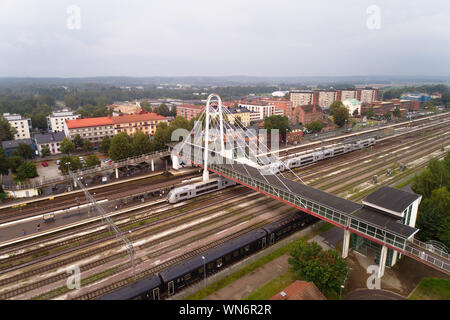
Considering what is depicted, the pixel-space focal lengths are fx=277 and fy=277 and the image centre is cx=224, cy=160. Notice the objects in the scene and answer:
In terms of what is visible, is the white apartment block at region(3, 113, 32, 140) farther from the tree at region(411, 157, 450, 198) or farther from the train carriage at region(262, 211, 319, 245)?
the tree at region(411, 157, 450, 198)

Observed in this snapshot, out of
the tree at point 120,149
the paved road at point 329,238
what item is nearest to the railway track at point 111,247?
the paved road at point 329,238

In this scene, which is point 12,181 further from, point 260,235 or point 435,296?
point 435,296

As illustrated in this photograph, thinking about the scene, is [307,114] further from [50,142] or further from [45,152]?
[45,152]

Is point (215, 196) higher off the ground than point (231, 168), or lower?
lower

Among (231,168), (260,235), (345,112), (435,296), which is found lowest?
(435,296)

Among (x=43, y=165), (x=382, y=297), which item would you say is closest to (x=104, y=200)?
(x=43, y=165)

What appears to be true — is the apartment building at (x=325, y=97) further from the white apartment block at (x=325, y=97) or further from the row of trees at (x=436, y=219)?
the row of trees at (x=436, y=219)

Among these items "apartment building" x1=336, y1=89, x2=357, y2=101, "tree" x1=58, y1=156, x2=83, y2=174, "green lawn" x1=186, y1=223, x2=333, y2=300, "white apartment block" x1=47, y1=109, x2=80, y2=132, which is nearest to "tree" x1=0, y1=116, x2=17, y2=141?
"white apartment block" x1=47, y1=109, x2=80, y2=132
